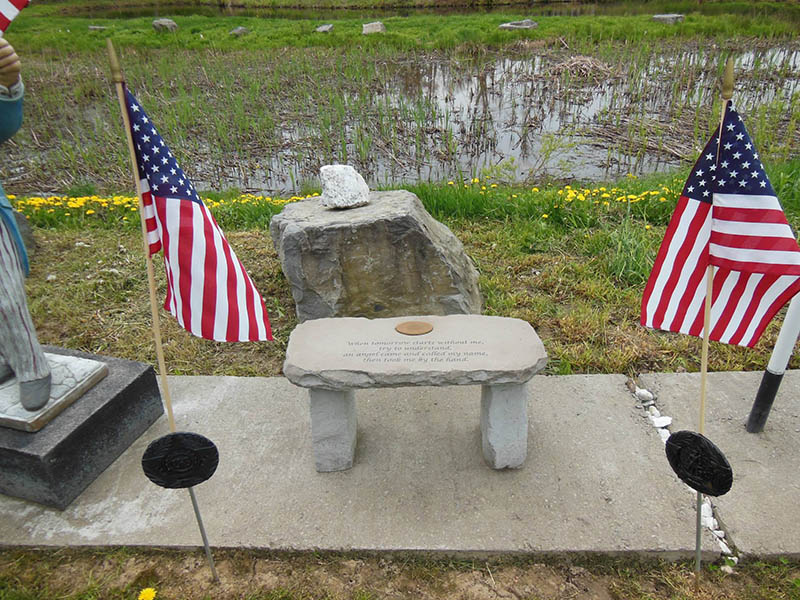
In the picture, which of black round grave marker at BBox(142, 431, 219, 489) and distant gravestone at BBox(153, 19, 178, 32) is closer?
black round grave marker at BBox(142, 431, 219, 489)

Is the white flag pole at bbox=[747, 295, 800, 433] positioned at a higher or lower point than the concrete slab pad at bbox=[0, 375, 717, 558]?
higher

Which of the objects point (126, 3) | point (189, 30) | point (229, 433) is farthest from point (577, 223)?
point (126, 3)

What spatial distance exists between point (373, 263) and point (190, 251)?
1.77 metres

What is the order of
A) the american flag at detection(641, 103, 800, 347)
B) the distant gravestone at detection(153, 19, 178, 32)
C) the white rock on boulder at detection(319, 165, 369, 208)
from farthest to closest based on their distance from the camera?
the distant gravestone at detection(153, 19, 178, 32) < the white rock on boulder at detection(319, 165, 369, 208) < the american flag at detection(641, 103, 800, 347)

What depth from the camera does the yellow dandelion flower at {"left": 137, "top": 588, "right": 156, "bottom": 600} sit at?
7.80ft

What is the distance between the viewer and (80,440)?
2.80m

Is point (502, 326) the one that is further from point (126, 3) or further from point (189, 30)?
point (126, 3)

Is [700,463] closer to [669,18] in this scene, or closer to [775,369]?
[775,369]

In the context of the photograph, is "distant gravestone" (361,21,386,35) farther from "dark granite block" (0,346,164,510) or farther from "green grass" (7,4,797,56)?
"dark granite block" (0,346,164,510)

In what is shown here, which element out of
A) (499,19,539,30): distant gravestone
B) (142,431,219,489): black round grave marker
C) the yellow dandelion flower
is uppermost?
(499,19,539,30): distant gravestone

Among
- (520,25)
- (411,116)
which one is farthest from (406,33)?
(411,116)

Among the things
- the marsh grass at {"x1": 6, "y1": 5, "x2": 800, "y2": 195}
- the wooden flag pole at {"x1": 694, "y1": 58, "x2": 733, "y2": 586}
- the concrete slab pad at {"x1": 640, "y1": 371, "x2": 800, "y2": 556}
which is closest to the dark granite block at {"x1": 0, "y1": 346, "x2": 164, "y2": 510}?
the wooden flag pole at {"x1": 694, "y1": 58, "x2": 733, "y2": 586}

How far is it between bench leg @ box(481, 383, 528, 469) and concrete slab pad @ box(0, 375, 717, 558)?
3.9 inches

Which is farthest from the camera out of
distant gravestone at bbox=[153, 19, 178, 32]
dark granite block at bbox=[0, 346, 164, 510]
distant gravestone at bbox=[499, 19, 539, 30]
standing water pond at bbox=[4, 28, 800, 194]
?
distant gravestone at bbox=[153, 19, 178, 32]
